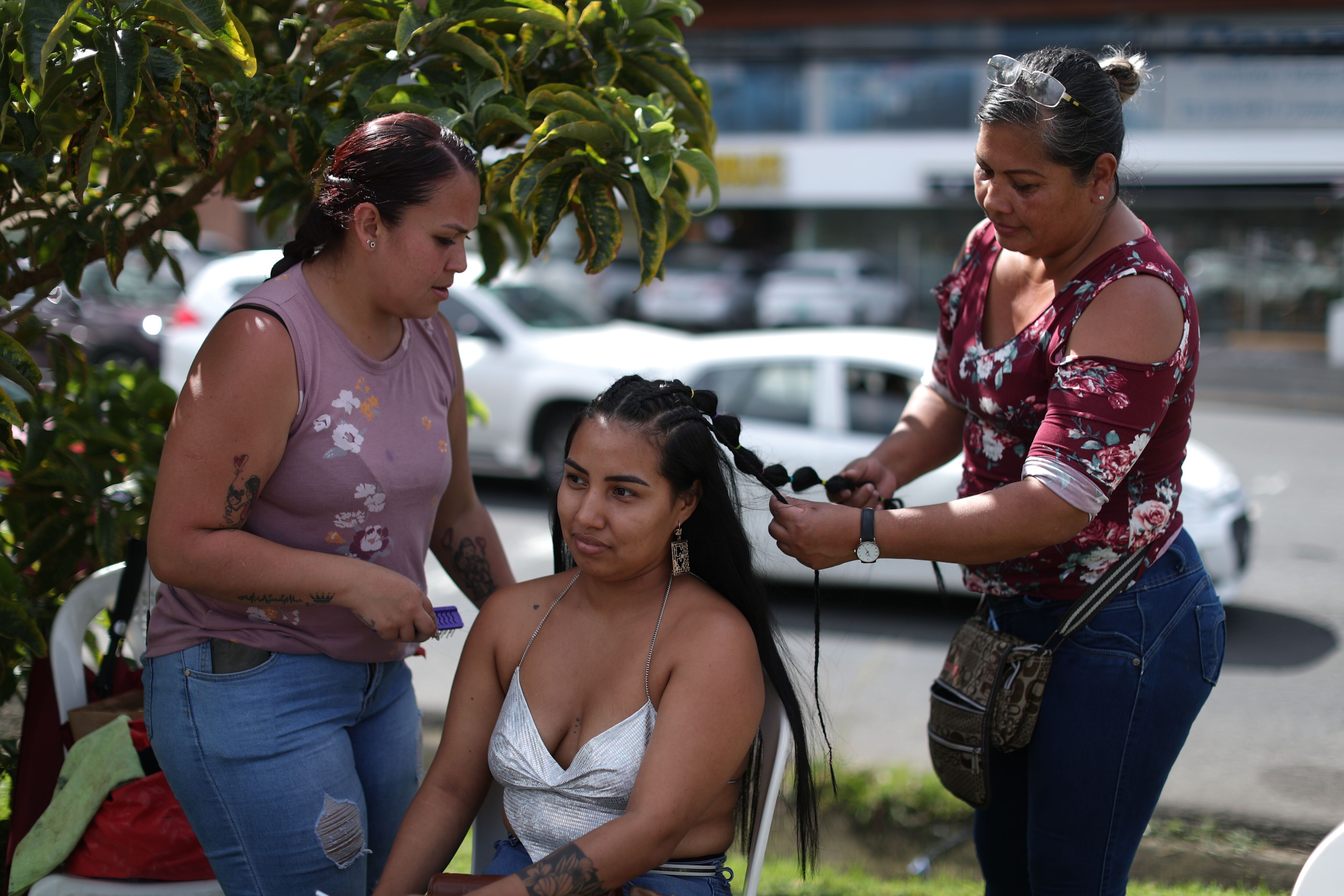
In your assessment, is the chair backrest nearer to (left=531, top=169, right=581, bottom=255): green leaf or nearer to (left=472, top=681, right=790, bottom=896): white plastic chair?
(left=472, top=681, right=790, bottom=896): white plastic chair

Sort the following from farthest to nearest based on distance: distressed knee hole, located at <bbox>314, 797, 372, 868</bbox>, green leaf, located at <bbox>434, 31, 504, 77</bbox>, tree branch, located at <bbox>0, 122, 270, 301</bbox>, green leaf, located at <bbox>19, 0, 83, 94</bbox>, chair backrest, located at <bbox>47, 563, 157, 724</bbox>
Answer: tree branch, located at <bbox>0, 122, 270, 301</bbox> → chair backrest, located at <bbox>47, 563, 157, 724</bbox> → green leaf, located at <bbox>434, 31, 504, 77</bbox> → distressed knee hole, located at <bbox>314, 797, 372, 868</bbox> → green leaf, located at <bbox>19, 0, 83, 94</bbox>

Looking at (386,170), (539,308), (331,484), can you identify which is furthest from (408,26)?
(539,308)

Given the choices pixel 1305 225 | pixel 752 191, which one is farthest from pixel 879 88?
pixel 1305 225

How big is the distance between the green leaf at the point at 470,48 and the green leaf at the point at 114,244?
0.84m

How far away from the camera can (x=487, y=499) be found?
9.09 metres

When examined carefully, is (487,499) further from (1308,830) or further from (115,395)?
(1308,830)

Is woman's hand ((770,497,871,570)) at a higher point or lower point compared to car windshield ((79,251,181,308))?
higher

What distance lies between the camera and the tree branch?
2.56 meters

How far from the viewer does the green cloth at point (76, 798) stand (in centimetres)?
216

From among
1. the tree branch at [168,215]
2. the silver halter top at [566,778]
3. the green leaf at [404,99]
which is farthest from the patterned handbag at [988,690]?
the tree branch at [168,215]

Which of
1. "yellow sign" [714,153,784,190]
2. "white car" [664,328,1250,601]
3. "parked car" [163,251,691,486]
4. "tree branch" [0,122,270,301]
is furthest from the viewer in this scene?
"yellow sign" [714,153,784,190]

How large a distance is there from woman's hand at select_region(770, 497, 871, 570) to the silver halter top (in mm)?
325

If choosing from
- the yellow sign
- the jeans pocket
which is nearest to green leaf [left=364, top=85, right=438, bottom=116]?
the jeans pocket

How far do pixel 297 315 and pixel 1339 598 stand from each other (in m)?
6.58
